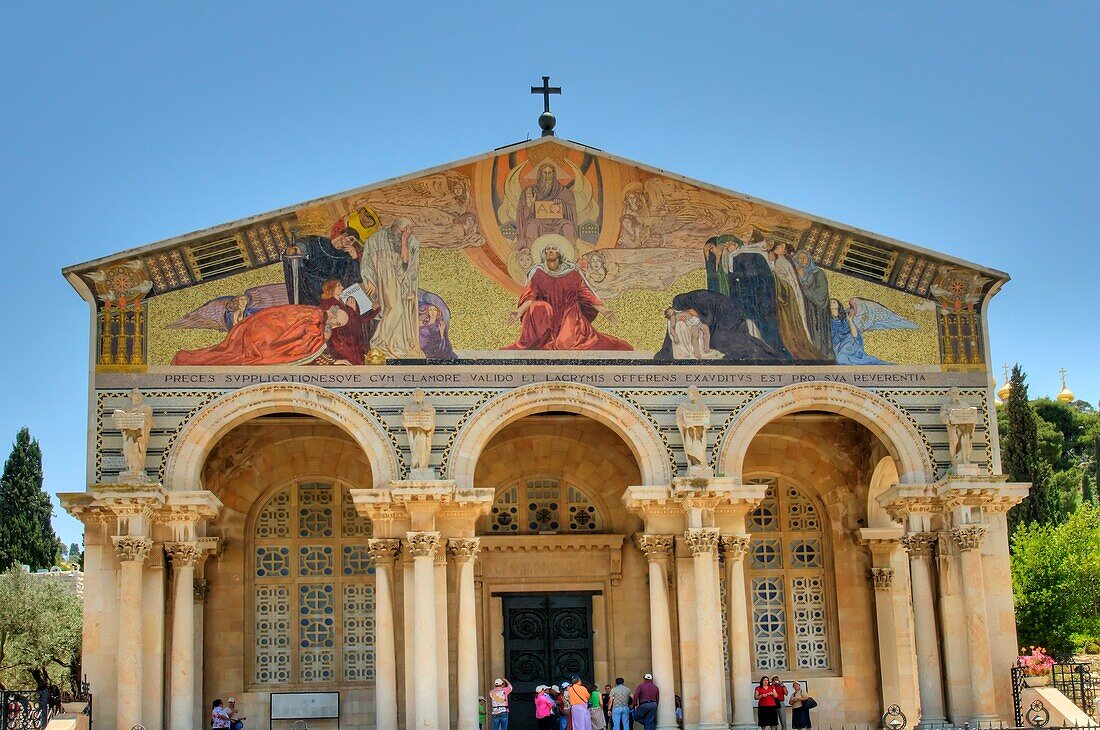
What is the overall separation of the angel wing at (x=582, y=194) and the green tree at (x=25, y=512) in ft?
89.1

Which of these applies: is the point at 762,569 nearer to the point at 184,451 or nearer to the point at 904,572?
the point at 904,572

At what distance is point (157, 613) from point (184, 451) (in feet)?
8.70

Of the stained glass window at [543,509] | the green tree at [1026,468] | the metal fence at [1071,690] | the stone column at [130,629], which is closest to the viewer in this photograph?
→ the stone column at [130,629]

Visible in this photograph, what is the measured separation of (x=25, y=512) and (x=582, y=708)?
29.3 m

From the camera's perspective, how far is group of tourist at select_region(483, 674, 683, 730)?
22562 millimetres

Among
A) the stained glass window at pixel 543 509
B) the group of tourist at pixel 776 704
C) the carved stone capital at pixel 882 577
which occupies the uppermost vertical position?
the stained glass window at pixel 543 509

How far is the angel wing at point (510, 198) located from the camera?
24.5m

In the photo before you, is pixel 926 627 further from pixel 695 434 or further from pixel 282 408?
pixel 282 408

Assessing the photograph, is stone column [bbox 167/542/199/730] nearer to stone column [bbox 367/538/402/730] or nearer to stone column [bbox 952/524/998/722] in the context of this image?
stone column [bbox 367/538/402/730]

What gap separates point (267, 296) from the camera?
931 inches

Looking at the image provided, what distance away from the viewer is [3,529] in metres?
44.8

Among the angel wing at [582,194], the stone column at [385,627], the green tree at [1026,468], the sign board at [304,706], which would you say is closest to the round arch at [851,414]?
the angel wing at [582,194]

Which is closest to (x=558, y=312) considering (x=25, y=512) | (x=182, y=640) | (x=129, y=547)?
(x=129, y=547)

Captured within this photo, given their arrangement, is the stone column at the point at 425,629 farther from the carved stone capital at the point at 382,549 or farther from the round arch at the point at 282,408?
the round arch at the point at 282,408
